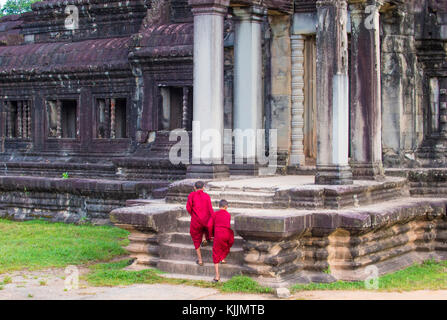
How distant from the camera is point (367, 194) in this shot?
10.5 meters

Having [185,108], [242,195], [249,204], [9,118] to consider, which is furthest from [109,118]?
[249,204]

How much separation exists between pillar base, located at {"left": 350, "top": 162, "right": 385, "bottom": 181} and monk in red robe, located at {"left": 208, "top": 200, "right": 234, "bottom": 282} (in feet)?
8.79

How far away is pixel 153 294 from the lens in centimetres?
869

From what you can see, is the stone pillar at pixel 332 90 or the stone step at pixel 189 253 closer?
the stone step at pixel 189 253

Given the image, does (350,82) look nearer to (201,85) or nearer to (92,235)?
(201,85)

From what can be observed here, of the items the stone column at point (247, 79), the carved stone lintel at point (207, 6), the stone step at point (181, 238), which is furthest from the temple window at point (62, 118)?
the stone step at point (181, 238)

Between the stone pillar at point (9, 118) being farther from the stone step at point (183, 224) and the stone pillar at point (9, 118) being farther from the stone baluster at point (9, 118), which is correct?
the stone step at point (183, 224)

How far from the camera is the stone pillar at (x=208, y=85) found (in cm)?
1115

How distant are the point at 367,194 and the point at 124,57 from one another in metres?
6.59

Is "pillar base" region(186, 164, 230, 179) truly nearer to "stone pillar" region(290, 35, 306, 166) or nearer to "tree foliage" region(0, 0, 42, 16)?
"stone pillar" region(290, 35, 306, 166)

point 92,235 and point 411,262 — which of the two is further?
point 92,235

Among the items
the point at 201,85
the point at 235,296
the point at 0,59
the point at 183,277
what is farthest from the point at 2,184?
the point at 235,296

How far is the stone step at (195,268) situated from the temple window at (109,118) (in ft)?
20.6

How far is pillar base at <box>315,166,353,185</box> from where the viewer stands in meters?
10.2
